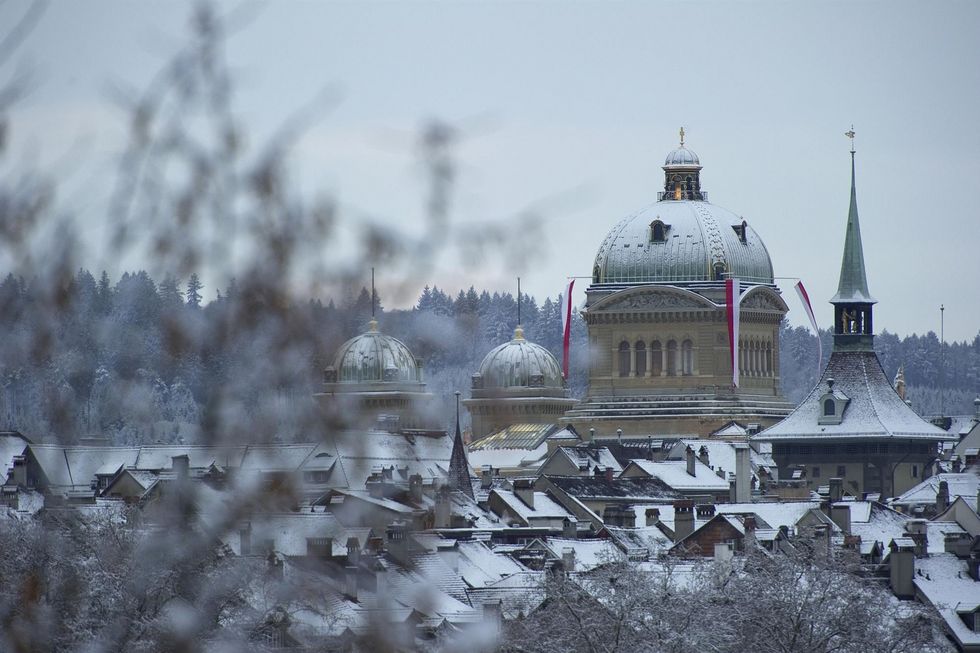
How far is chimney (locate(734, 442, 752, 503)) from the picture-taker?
12531cm

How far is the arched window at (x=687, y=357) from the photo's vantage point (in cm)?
17112

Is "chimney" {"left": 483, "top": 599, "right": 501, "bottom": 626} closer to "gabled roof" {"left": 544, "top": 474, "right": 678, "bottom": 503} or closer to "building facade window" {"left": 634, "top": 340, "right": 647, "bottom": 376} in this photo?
"gabled roof" {"left": 544, "top": 474, "right": 678, "bottom": 503}

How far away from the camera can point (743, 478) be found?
127 metres

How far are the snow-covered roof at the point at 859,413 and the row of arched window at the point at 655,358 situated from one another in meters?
14.7

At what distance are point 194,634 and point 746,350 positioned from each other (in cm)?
15290

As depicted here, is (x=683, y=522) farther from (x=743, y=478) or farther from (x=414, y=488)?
(x=414, y=488)

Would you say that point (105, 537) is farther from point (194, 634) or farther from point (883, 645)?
point (883, 645)

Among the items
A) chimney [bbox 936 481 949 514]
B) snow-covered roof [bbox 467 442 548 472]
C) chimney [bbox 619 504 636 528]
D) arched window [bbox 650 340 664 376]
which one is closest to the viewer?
chimney [bbox 619 504 636 528]

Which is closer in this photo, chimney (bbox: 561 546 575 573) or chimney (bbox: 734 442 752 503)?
chimney (bbox: 561 546 575 573)

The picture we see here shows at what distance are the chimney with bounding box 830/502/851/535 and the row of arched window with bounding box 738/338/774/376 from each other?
7746cm

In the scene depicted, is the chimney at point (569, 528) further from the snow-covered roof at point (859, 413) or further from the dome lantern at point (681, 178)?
the dome lantern at point (681, 178)

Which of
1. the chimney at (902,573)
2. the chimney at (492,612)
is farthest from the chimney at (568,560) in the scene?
the chimney at (492,612)

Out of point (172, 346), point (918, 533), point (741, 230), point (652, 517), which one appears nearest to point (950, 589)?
point (918, 533)

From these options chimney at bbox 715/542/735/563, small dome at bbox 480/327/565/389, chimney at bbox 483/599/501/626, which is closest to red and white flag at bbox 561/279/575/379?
small dome at bbox 480/327/565/389
